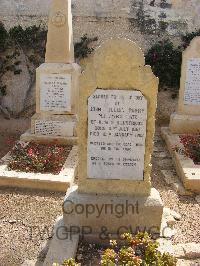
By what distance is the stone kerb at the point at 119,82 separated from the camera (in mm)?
3809

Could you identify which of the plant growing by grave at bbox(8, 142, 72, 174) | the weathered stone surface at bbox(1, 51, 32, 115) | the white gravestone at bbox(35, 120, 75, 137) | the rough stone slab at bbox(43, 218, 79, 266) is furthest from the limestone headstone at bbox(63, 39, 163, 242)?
the weathered stone surface at bbox(1, 51, 32, 115)

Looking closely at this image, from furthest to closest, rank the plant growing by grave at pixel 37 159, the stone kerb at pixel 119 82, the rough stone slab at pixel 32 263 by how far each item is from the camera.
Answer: the plant growing by grave at pixel 37 159 → the rough stone slab at pixel 32 263 → the stone kerb at pixel 119 82

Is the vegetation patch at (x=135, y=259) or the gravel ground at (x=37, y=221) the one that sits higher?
the vegetation patch at (x=135, y=259)

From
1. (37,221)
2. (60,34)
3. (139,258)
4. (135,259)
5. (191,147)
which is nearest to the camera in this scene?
(135,259)

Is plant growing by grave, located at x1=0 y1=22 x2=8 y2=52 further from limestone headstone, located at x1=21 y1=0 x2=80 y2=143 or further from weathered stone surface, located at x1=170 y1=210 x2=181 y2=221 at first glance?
weathered stone surface, located at x1=170 y1=210 x2=181 y2=221

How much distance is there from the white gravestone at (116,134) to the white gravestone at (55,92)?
3.56 m

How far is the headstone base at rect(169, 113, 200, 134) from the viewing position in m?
8.20

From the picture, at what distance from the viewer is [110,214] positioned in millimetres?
4121

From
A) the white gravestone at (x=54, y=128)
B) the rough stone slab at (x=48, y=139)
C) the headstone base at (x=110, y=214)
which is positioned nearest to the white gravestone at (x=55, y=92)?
the white gravestone at (x=54, y=128)

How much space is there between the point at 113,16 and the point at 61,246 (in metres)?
7.76

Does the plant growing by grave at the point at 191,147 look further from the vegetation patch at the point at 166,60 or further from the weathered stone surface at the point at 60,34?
the weathered stone surface at the point at 60,34

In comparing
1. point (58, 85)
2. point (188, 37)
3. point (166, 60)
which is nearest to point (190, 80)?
point (166, 60)

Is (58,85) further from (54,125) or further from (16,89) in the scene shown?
(16,89)

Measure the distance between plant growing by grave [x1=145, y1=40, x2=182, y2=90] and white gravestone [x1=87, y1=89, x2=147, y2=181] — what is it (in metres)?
6.20
